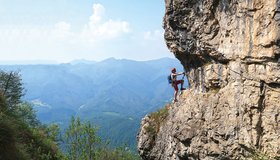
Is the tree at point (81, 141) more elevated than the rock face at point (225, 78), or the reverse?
the rock face at point (225, 78)

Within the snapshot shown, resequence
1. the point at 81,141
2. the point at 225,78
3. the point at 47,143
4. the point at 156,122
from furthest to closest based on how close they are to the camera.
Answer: the point at 47,143
the point at 156,122
the point at 81,141
the point at 225,78

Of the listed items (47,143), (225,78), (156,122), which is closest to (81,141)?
(47,143)

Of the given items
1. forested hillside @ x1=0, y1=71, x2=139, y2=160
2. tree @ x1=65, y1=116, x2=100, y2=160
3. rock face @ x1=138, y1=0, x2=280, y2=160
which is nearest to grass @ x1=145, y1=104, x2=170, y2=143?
rock face @ x1=138, y1=0, x2=280, y2=160

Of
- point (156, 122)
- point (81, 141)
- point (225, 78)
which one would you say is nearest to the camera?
point (225, 78)

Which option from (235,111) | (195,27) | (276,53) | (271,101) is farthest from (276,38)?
(195,27)

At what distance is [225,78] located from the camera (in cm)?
2288

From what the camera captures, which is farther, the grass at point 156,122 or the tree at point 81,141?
the grass at point 156,122

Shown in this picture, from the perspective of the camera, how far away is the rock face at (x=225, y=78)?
64.4 feet

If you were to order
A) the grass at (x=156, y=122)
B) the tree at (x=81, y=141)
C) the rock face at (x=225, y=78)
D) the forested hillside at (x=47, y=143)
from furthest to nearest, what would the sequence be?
the grass at (x=156, y=122), the tree at (x=81, y=141), the forested hillside at (x=47, y=143), the rock face at (x=225, y=78)

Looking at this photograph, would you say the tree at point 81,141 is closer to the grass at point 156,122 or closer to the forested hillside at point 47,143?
the forested hillside at point 47,143

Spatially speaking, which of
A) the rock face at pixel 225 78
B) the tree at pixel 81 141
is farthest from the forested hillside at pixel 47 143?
the rock face at pixel 225 78

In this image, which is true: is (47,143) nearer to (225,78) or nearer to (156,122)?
(156,122)

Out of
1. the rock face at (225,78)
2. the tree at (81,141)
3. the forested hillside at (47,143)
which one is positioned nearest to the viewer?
the rock face at (225,78)

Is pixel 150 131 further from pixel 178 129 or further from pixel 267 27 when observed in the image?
pixel 267 27
